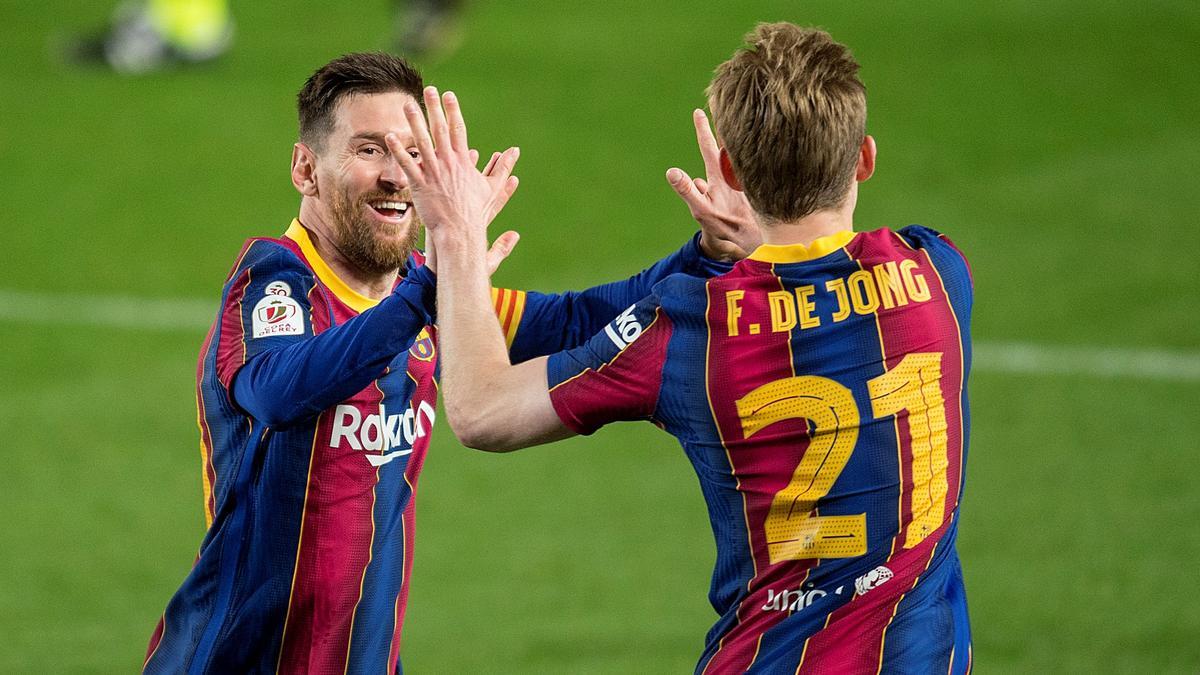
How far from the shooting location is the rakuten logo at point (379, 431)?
4188mm

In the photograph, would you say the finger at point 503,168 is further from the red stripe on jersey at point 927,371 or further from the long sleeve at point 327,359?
the red stripe on jersey at point 927,371

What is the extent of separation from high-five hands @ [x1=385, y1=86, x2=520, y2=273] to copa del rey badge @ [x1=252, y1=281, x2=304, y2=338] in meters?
0.43

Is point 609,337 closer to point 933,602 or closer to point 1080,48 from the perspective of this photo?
point 933,602

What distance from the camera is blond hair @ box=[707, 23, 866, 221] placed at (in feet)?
11.3

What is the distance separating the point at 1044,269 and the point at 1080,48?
4.77 metres

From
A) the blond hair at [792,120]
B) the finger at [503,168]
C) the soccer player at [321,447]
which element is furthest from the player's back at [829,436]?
the soccer player at [321,447]

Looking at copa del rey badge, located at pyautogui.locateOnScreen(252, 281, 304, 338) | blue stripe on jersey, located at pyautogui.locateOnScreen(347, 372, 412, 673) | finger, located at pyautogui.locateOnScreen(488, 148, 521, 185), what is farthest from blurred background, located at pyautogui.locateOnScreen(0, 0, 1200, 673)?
finger, located at pyautogui.locateOnScreen(488, 148, 521, 185)

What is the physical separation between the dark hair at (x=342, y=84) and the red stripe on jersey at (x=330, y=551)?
0.68 meters

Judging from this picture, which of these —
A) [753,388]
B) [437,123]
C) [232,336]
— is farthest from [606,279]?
[753,388]

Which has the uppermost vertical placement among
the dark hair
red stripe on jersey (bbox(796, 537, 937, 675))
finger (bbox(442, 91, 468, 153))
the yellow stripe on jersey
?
the dark hair

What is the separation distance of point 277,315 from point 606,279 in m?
7.81

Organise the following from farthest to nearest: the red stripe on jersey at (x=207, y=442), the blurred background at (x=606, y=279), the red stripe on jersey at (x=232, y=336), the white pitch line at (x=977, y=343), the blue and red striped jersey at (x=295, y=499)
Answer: the white pitch line at (x=977, y=343) < the blurred background at (x=606, y=279) < the red stripe on jersey at (x=207, y=442) < the blue and red striped jersey at (x=295, y=499) < the red stripe on jersey at (x=232, y=336)

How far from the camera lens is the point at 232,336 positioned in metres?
4.01

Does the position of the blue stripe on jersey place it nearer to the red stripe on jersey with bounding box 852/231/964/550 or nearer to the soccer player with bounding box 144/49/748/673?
the soccer player with bounding box 144/49/748/673
